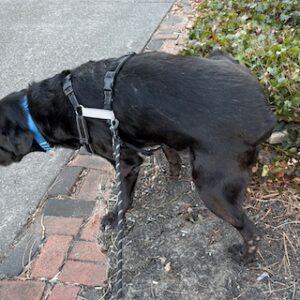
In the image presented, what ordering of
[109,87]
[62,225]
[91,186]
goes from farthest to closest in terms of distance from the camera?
[91,186]
[62,225]
[109,87]

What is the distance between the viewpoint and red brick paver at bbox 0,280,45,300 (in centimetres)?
241

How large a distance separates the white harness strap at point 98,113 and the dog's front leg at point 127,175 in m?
0.28

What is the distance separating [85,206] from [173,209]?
1.89 feet

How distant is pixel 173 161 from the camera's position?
9.60 ft

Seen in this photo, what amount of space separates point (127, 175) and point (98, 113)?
19.7 inches

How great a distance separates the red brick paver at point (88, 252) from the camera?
257 cm

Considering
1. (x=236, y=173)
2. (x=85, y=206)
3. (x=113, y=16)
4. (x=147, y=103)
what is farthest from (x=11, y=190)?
(x=113, y=16)

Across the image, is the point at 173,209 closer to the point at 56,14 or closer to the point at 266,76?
the point at 266,76

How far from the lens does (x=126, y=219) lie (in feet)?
9.18

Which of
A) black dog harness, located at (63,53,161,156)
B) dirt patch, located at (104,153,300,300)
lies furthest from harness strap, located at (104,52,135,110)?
dirt patch, located at (104,153,300,300)

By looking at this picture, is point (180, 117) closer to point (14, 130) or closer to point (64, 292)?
point (14, 130)

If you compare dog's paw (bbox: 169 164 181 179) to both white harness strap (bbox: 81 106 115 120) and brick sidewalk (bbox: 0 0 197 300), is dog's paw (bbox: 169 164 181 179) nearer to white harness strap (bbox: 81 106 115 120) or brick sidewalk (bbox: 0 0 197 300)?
brick sidewalk (bbox: 0 0 197 300)

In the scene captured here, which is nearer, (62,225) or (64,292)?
(64,292)

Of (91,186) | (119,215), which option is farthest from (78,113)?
(91,186)
